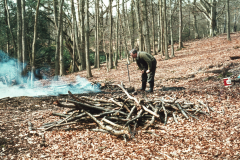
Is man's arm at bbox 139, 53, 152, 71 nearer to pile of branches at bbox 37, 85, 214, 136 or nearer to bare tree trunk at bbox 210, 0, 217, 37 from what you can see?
pile of branches at bbox 37, 85, 214, 136

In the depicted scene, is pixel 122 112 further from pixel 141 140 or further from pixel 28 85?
pixel 28 85

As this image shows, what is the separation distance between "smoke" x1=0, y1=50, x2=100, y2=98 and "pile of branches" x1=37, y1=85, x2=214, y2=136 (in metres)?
4.33

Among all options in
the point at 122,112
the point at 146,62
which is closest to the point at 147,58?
the point at 146,62

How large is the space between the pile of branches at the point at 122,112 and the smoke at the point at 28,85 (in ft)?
14.2

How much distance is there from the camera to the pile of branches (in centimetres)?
480

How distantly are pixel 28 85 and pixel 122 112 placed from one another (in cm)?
883

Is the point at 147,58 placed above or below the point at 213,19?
below

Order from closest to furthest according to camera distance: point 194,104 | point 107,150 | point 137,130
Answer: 1. point 107,150
2. point 137,130
3. point 194,104

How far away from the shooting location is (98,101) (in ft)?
19.2

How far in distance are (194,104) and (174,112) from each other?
32.6 inches

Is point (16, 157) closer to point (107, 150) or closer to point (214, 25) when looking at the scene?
point (107, 150)

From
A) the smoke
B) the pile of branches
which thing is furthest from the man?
the smoke

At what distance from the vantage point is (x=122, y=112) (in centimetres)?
513

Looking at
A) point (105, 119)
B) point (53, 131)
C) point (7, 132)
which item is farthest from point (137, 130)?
point (7, 132)
